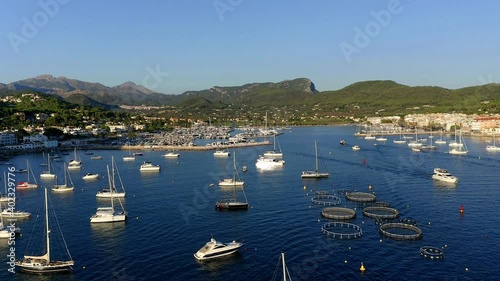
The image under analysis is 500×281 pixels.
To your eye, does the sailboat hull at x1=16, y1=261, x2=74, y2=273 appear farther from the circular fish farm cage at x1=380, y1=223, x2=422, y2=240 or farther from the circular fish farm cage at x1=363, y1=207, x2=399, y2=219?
the circular fish farm cage at x1=363, y1=207, x2=399, y2=219

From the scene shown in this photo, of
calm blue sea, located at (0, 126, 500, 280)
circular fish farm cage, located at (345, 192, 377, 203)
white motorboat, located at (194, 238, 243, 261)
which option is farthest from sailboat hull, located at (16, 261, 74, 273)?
circular fish farm cage, located at (345, 192, 377, 203)

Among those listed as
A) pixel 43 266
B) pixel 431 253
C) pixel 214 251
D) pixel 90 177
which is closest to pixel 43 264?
pixel 43 266

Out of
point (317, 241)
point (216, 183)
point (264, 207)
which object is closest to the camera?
point (317, 241)

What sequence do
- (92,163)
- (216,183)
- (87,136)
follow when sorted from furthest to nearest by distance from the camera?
1. (87,136)
2. (92,163)
3. (216,183)

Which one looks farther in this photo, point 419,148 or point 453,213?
point 419,148

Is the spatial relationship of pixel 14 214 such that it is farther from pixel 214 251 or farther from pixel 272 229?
pixel 272 229

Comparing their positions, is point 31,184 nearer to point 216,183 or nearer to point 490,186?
point 216,183

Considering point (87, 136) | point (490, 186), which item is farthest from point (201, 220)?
point (87, 136)

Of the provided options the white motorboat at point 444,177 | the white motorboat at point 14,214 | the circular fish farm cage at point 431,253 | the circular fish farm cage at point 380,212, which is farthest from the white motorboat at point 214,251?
the white motorboat at point 444,177
